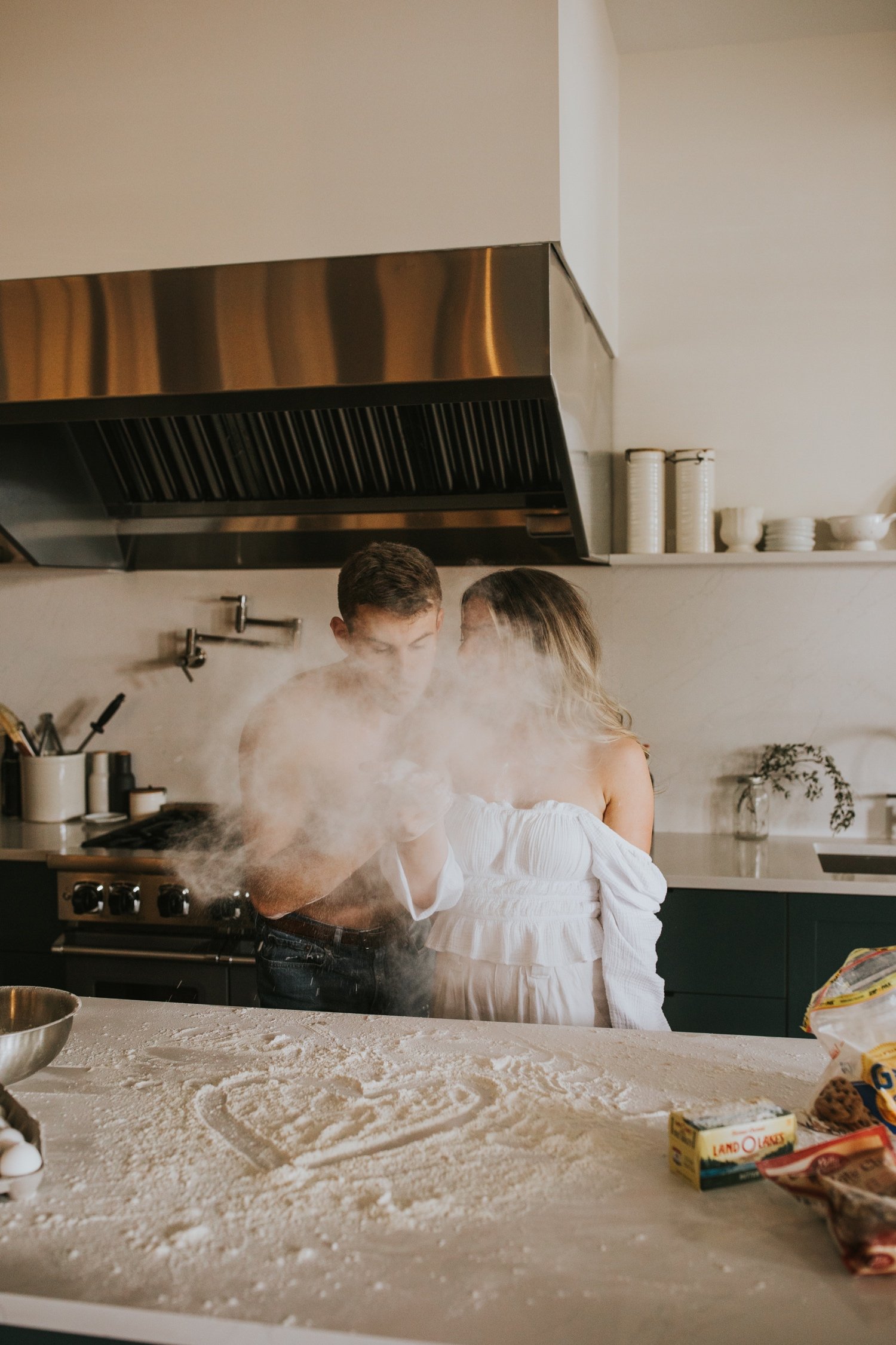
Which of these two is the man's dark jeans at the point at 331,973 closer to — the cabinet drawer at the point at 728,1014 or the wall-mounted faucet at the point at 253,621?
the cabinet drawer at the point at 728,1014

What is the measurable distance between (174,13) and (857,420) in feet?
6.87

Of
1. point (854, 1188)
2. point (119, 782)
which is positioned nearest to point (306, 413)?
point (119, 782)

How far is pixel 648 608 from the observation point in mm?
3107

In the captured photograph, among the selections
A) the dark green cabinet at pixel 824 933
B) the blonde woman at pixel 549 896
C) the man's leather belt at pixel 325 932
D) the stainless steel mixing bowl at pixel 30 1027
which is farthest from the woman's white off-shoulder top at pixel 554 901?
the dark green cabinet at pixel 824 933

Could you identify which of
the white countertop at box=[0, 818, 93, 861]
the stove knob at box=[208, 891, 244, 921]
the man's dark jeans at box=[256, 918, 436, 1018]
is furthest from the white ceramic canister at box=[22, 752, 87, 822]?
the man's dark jeans at box=[256, 918, 436, 1018]

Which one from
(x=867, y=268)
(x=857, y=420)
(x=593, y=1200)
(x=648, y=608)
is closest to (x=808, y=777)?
(x=648, y=608)

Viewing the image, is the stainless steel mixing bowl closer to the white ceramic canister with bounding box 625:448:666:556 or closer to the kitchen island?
the kitchen island

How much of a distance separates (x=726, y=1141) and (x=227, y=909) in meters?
1.85

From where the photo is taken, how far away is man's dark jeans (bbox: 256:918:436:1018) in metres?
2.11

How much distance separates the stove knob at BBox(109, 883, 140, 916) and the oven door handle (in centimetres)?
11

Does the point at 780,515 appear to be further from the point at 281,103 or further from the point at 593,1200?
the point at 593,1200

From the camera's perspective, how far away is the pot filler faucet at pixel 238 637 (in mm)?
3285

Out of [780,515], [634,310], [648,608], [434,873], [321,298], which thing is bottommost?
[434,873]

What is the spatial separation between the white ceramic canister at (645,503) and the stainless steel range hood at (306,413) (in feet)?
0.31
